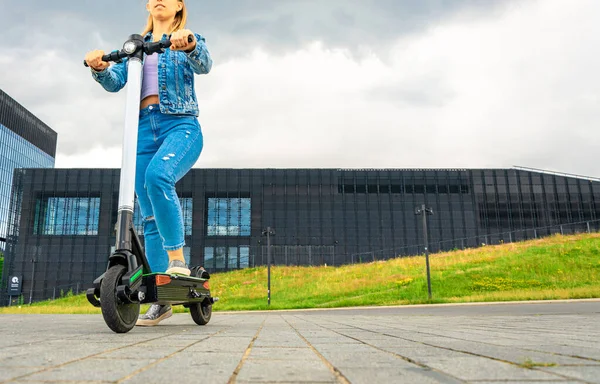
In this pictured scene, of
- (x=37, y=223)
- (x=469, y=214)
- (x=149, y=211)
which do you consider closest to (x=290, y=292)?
(x=149, y=211)

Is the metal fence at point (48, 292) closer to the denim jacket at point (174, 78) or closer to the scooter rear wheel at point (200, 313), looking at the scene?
the scooter rear wheel at point (200, 313)

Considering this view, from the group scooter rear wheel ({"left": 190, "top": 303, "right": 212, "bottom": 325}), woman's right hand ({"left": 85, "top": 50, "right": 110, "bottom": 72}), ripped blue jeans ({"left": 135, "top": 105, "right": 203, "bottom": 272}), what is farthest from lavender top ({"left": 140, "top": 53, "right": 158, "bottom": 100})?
scooter rear wheel ({"left": 190, "top": 303, "right": 212, "bottom": 325})

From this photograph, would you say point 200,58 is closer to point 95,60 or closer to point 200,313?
point 95,60

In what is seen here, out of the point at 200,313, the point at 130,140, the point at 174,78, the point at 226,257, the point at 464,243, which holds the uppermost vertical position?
the point at 464,243

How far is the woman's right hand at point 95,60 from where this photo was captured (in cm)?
523

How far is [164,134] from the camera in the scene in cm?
565

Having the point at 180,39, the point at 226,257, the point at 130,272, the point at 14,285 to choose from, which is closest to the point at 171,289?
the point at 130,272

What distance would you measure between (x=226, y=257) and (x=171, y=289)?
52.4 meters

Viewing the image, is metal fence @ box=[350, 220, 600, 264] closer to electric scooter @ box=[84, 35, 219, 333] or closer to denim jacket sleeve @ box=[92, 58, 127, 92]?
denim jacket sleeve @ box=[92, 58, 127, 92]

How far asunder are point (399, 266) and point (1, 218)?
83.9 metres

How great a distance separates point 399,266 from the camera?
33.8m

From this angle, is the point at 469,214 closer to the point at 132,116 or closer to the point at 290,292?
the point at 290,292

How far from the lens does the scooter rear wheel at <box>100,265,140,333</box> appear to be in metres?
3.82

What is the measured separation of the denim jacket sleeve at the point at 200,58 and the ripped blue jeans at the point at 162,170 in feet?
2.05
